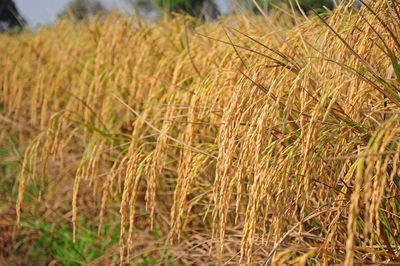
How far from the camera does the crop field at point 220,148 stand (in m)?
1.17

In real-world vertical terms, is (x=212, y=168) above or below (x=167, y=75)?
below

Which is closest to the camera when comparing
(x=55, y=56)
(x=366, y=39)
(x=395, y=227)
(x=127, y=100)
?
(x=366, y=39)

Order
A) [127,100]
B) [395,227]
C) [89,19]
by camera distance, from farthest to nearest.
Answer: [89,19]
[127,100]
[395,227]

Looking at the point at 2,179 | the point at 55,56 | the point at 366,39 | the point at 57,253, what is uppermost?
the point at 55,56

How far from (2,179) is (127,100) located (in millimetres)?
1259

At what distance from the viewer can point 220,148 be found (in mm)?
1264

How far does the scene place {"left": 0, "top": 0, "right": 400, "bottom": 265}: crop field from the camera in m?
1.17

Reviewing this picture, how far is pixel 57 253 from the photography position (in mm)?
2768

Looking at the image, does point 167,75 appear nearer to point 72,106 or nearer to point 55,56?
point 72,106

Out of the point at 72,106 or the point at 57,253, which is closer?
the point at 57,253

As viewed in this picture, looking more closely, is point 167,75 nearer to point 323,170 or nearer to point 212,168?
point 212,168

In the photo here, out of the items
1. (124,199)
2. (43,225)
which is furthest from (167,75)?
(124,199)

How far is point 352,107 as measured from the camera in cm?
130

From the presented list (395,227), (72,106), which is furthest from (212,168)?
(72,106)
